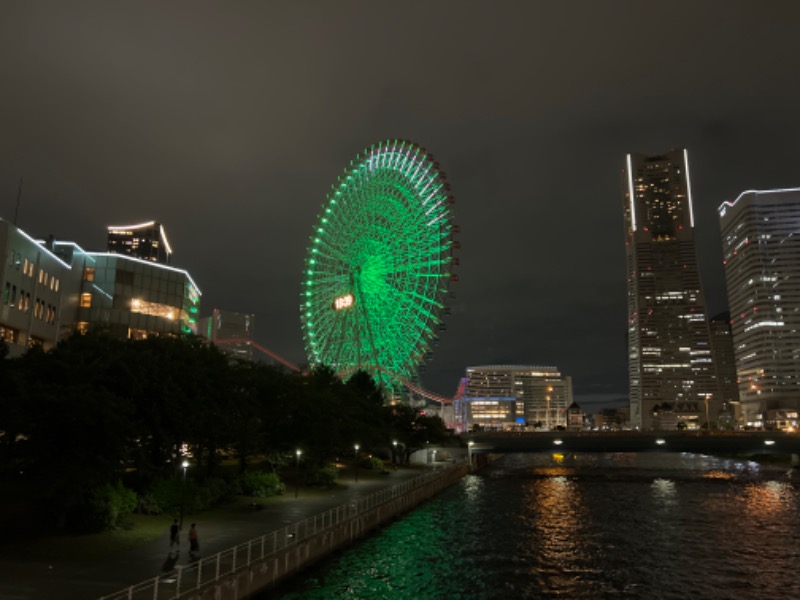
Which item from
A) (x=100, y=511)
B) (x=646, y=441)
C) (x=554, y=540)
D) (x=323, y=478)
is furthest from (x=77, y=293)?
(x=646, y=441)

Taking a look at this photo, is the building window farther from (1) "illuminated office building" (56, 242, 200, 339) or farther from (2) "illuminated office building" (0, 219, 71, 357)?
(1) "illuminated office building" (56, 242, 200, 339)

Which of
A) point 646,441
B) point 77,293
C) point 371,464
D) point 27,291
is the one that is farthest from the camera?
point 646,441

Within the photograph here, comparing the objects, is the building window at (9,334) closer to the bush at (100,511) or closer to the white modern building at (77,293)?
the white modern building at (77,293)

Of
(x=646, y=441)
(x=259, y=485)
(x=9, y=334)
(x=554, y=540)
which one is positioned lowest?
(x=554, y=540)

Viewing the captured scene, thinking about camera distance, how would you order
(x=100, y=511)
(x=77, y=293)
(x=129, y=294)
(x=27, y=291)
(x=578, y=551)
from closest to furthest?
1. (x=100, y=511)
2. (x=578, y=551)
3. (x=27, y=291)
4. (x=77, y=293)
5. (x=129, y=294)

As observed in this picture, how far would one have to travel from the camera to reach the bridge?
10475 cm

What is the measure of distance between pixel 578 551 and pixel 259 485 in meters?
25.0

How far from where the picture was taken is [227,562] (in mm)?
26922

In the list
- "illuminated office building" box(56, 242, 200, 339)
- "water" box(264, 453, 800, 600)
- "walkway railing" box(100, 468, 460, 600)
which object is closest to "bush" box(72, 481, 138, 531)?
"walkway railing" box(100, 468, 460, 600)

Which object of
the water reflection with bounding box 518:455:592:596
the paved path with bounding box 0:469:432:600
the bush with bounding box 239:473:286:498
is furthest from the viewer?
the bush with bounding box 239:473:286:498

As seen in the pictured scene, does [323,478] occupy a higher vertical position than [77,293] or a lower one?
lower

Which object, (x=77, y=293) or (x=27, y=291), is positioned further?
(x=77, y=293)

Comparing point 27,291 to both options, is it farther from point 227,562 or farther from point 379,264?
point 227,562

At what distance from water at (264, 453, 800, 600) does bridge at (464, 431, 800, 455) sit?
113 ft
